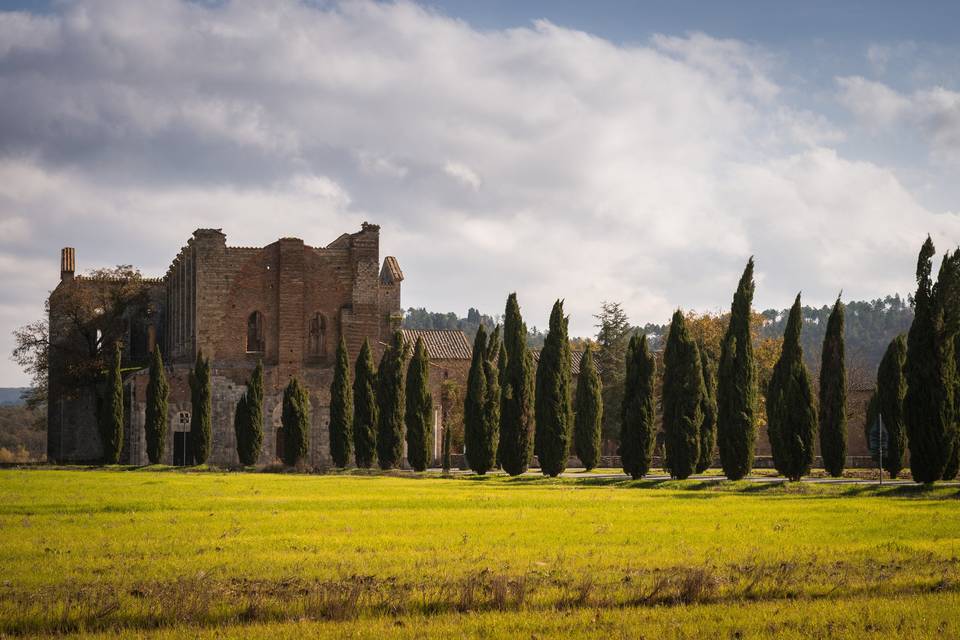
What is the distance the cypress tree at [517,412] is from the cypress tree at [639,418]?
5.72 meters

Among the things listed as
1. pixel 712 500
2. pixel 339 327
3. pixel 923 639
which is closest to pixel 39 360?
pixel 339 327

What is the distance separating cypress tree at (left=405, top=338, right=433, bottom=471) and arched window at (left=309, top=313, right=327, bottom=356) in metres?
10.8

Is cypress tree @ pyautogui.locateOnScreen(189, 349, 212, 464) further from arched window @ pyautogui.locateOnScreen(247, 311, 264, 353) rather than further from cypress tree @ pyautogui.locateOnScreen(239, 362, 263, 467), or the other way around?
arched window @ pyautogui.locateOnScreen(247, 311, 264, 353)

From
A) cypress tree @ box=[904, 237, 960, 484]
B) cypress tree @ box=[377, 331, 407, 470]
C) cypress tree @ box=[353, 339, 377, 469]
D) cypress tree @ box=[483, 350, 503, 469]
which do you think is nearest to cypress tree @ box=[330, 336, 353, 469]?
cypress tree @ box=[353, 339, 377, 469]

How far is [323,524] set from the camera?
1850cm

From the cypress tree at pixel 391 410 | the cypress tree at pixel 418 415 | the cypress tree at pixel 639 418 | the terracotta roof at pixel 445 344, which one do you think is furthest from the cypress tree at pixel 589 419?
the terracotta roof at pixel 445 344

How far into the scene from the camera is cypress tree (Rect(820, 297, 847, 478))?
120ft

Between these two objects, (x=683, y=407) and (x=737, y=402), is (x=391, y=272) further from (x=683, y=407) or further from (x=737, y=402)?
(x=737, y=402)

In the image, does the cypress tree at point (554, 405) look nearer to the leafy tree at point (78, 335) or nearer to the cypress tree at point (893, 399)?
the cypress tree at point (893, 399)

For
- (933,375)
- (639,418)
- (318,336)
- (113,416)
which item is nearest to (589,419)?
(639,418)

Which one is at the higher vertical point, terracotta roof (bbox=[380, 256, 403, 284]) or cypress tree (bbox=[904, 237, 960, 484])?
terracotta roof (bbox=[380, 256, 403, 284])

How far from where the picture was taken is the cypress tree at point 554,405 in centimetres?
4131

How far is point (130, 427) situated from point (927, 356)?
1536 inches

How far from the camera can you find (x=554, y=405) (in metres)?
41.4
